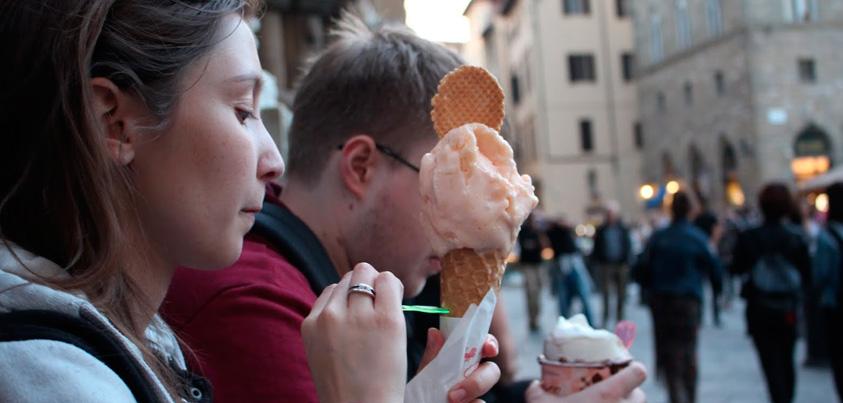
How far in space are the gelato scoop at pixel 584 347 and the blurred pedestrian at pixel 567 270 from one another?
9.86m

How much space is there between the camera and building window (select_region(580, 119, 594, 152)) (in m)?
40.9

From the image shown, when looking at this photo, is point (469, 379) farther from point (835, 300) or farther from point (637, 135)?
point (637, 135)

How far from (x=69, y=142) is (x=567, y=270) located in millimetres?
11769

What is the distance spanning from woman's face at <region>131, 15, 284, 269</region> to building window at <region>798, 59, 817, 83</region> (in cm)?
3142

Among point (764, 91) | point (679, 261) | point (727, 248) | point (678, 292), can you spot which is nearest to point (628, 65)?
point (764, 91)

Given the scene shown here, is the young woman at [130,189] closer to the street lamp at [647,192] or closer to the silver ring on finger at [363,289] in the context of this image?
the silver ring on finger at [363,289]

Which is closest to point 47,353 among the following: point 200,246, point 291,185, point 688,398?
point 200,246

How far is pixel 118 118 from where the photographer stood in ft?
4.27

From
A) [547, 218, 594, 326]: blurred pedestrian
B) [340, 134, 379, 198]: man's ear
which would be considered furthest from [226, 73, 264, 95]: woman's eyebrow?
[547, 218, 594, 326]: blurred pedestrian

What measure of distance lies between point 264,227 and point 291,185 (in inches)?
13.1

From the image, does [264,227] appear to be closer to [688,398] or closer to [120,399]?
[120,399]

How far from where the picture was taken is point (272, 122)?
5.91 m

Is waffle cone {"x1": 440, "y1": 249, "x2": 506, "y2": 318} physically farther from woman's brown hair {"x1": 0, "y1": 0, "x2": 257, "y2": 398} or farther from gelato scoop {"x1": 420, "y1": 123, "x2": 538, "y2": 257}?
woman's brown hair {"x1": 0, "y1": 0, "x2": 257, "y2": 398}

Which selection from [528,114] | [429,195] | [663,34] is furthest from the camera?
[528,114]
